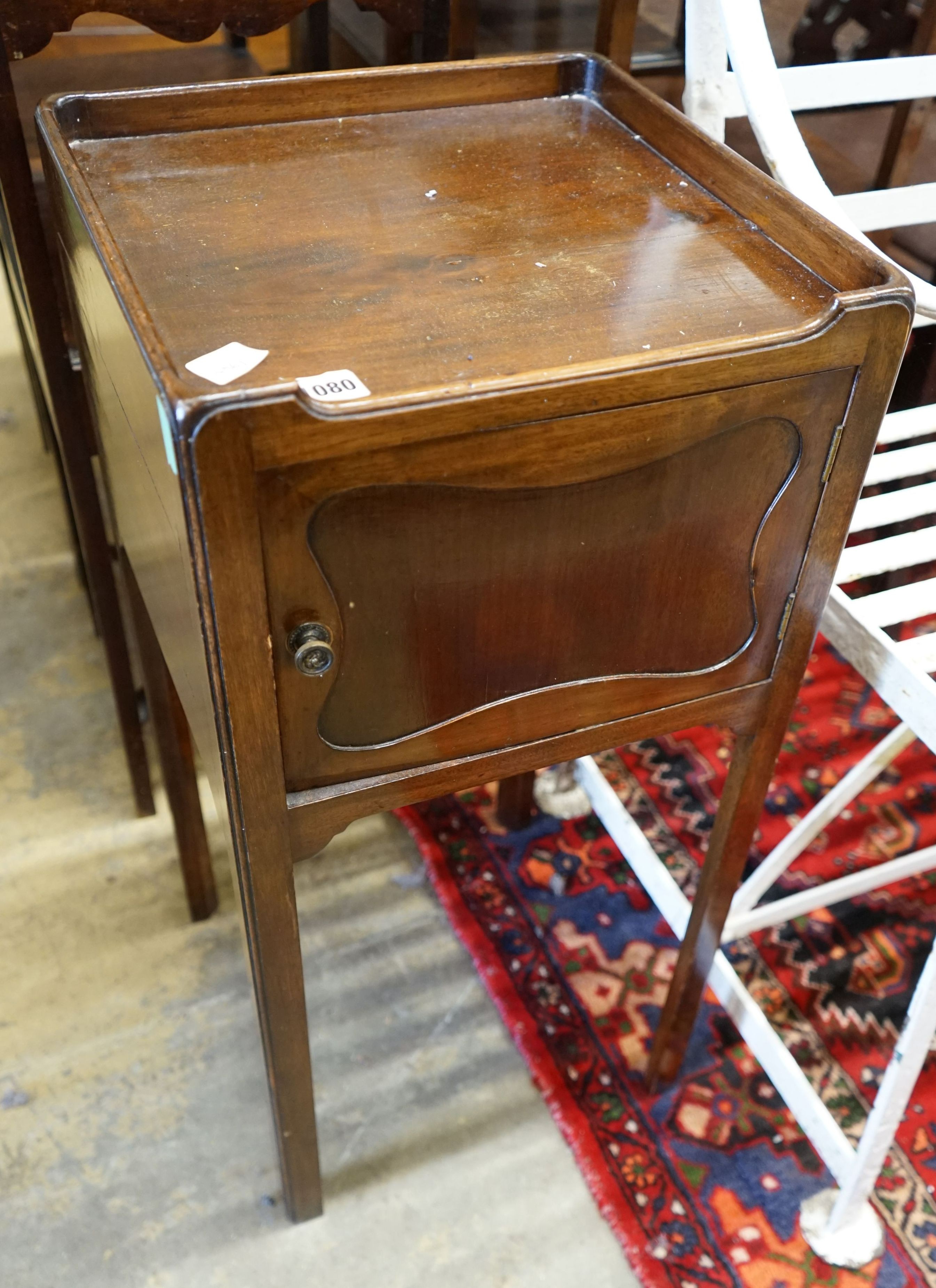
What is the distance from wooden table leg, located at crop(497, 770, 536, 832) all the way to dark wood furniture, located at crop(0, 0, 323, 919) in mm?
385

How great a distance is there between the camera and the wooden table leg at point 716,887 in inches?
36.7

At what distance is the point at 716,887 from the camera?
1.03m

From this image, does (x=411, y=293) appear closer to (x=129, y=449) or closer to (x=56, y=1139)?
(x=129, y=449)

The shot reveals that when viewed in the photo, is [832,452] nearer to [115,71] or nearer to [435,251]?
[435,251]

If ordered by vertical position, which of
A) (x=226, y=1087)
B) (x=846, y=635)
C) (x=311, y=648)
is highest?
(x=311, y=648)

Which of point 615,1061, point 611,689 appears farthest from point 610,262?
point 615,1061

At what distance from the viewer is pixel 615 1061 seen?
1254 millimetres

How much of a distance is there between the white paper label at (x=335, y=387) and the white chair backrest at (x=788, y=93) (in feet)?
1.48

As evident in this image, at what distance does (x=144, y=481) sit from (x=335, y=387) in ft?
0.73

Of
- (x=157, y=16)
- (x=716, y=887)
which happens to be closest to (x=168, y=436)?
(x=157, y=16)

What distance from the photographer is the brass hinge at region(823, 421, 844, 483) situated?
73 cm

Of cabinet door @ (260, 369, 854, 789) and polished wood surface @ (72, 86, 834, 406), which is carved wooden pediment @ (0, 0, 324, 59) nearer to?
polished wood surface @ (72, 86, 834, 406)

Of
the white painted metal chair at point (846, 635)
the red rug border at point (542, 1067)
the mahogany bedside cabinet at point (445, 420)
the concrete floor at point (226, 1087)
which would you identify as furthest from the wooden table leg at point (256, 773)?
the white painted metal chair at point (846, 635)

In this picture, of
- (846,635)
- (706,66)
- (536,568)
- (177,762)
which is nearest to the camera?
(536,568)
